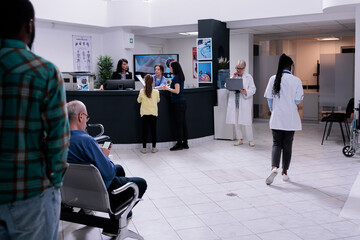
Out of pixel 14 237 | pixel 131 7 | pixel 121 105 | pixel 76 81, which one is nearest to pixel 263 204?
pixel 14 237

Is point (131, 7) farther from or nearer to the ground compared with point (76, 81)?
farther from the ground

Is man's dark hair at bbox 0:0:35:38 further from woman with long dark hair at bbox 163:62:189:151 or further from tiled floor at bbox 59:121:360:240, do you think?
woman with long dark hair at bbox 163:62:189:151

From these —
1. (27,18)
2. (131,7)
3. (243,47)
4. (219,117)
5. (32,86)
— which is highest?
(131,7)

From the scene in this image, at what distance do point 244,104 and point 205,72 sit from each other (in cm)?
134

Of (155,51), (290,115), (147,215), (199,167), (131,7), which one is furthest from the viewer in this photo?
(155,51)

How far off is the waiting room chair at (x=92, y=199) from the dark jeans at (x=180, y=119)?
4.22m

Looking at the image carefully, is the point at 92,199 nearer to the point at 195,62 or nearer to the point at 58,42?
the point at 58,42

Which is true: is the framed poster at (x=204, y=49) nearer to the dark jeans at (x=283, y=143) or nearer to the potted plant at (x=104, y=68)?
the potted plant at (x=104, y=68)

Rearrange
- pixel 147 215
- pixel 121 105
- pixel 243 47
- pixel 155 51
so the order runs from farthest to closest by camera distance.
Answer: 1. pixel 155 51
2. pixel 243 47
3. pixel 121 105
4. pixel 147 215

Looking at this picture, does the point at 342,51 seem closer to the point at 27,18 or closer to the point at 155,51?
the point at 155,51

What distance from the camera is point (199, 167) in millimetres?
6523

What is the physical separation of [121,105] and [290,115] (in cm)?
375

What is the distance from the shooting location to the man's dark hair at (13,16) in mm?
1713

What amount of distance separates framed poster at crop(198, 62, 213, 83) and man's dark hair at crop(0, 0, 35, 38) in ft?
24.3
